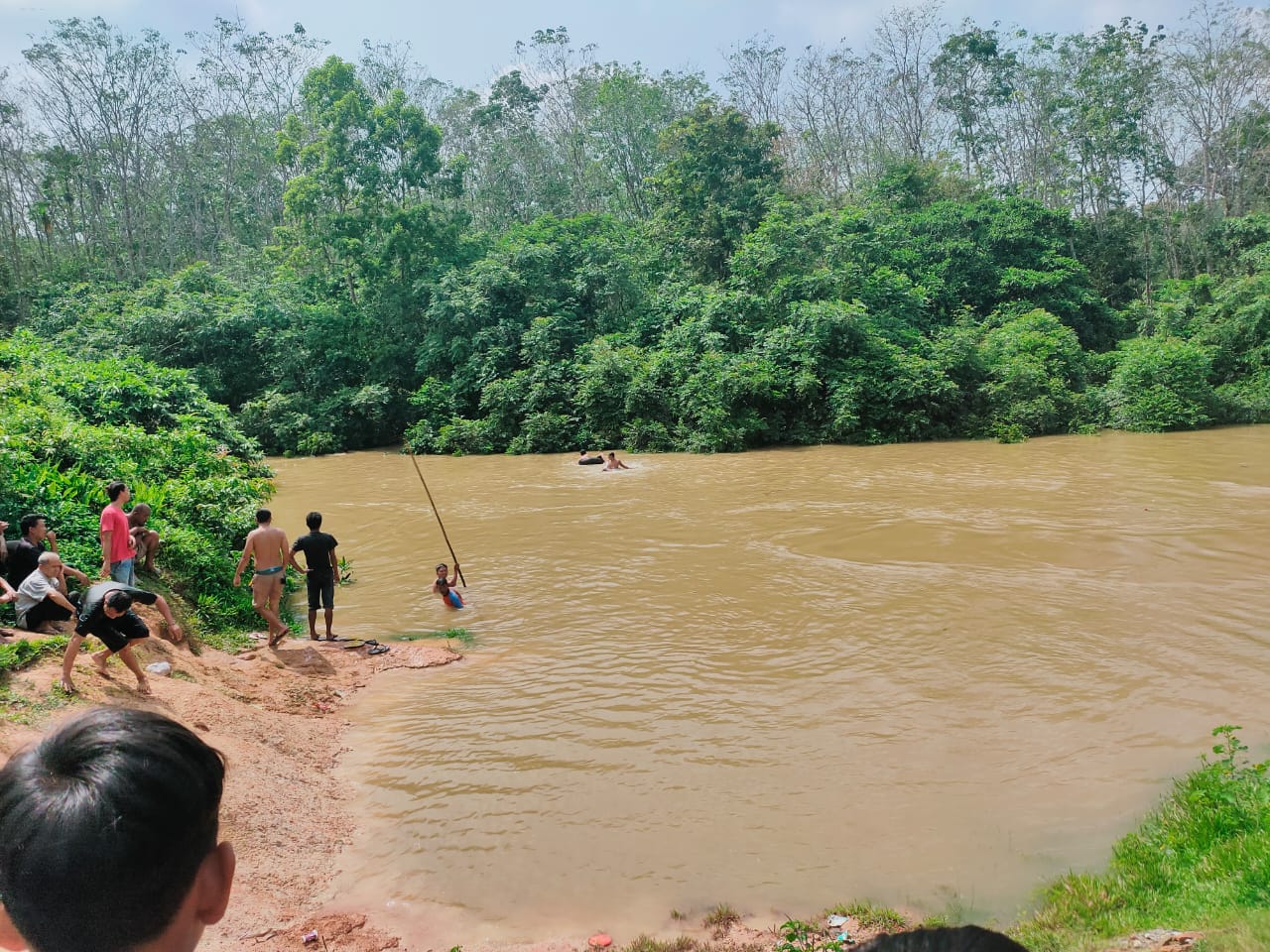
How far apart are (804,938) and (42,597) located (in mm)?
6593

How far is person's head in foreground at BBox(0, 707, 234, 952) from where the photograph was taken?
1149 millimetres

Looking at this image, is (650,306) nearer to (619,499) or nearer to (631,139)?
(619,499)

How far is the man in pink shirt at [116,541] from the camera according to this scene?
26.1 ft

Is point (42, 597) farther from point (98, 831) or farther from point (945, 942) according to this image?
point (945, 942)

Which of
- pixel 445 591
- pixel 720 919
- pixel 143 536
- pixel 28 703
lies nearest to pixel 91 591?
pixel 28 703

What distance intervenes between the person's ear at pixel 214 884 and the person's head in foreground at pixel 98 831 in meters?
0.04

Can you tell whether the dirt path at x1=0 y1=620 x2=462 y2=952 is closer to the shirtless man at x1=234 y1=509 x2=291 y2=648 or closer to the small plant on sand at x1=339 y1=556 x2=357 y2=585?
the shirtless man at x1=234 y1=509 x2=291 y2=648

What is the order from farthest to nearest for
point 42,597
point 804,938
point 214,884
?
point 42,597
point 804,938
point 214,884

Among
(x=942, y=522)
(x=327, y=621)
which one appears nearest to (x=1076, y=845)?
(x=327, y=621)

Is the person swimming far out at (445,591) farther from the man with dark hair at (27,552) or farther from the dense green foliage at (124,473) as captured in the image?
the man with dark hair at (27,552)

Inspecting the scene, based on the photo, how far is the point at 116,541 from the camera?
799 cm

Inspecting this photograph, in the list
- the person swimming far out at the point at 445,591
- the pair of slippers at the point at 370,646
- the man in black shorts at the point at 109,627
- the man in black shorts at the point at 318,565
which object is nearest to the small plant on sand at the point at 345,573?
the person swimming far out at the point at 445,591

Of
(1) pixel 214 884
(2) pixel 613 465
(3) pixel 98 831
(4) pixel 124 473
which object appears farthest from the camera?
(2) pixel 613 465

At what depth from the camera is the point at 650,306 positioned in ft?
97.6
